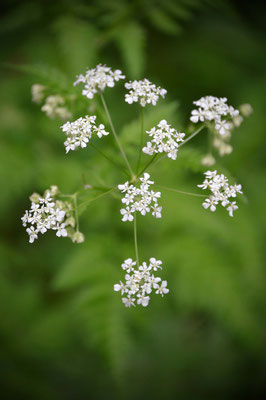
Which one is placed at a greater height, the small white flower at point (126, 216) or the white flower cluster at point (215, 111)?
the white flower cluster at point (215, 111)

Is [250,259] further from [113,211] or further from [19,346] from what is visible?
[19,346]

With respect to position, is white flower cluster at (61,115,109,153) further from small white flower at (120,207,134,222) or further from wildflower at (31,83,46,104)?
wildflower at (31,83,46,104)

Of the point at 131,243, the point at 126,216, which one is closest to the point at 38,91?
the point at 126,216

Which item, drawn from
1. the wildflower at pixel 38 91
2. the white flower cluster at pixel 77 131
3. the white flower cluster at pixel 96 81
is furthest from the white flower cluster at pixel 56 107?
the white flower cluster at pixel 77 131

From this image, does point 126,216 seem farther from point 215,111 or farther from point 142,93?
point 215,111

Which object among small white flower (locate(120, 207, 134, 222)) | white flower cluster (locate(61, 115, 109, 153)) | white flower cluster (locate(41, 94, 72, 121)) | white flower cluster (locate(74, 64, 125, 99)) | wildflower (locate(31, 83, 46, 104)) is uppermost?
wildflower (locate(31, 83, 46, 104))

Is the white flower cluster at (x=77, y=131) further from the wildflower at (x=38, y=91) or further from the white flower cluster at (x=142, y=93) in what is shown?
the wildflower at (x=38, y=91)

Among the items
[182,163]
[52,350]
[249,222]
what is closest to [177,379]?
[52,350]

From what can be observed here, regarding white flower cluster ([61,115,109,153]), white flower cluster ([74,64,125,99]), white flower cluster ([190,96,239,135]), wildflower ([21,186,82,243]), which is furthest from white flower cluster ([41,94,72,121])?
white flower cluster ([190,96,239,135])
